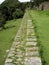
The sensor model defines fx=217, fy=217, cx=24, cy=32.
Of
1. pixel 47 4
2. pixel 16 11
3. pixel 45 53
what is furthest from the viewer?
pixel 16 11

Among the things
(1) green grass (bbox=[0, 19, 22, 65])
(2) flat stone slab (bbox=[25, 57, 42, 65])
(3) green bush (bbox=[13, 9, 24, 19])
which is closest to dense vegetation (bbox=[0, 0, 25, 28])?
(3) green bush (bbox=[13, 9, 24, 19])

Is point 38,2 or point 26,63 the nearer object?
point 26,63

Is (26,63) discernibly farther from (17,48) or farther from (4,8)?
(4,8)

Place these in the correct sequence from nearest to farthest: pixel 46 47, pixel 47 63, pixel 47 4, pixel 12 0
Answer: pixel 47 63, pixel 46 47, pixel 47 4, pixel 12 0

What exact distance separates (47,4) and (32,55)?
3320 cm

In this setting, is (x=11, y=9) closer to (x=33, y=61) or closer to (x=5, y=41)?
(x=5, y=41)

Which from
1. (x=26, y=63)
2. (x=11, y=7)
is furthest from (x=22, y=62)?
(x=11, y=7)

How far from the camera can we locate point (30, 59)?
4875 millimetres

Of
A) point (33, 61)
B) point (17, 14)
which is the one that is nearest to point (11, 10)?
point (17, 14)

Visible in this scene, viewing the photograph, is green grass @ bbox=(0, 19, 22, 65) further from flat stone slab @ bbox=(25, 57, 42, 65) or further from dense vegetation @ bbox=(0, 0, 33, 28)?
dense vegetation @ bbox=(0, 0, 33, 28)

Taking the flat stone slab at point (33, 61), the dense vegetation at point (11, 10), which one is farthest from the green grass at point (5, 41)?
the dense vegetation at point (11, 10)

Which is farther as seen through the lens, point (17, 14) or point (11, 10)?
point (11, 10)

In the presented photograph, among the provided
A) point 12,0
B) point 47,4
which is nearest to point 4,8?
point 12,0

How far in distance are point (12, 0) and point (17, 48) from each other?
4393 cm
